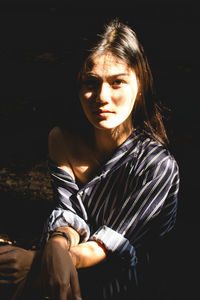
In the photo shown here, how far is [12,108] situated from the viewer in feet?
9.45

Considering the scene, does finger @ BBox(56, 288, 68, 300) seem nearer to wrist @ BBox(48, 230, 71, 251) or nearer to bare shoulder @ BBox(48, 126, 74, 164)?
wrist @ BBox(48, 230, 71, 251)

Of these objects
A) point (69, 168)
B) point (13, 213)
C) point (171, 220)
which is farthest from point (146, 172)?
point (13, 213)

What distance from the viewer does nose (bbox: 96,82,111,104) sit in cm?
127

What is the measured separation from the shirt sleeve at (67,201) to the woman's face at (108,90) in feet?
1.15

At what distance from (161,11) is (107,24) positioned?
937 mm

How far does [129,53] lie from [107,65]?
0.12 meters

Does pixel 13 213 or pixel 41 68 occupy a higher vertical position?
pixel 41 68

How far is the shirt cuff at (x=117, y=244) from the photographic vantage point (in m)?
1.27

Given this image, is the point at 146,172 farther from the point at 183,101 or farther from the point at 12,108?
the point at 12,108

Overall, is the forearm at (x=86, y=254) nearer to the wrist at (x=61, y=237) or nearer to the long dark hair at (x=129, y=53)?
the wrist at (x=61, y=237)

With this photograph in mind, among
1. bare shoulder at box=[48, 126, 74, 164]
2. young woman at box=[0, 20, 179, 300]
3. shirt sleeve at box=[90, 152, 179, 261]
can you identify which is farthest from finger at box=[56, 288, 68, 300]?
bare shoulder at box=[48, 126, 74, 164]

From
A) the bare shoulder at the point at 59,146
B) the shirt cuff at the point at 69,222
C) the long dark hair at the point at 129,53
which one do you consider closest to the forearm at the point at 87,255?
the shirt cuff at the point at 69,222

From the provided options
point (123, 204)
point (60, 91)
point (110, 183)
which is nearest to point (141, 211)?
point (123, 204)

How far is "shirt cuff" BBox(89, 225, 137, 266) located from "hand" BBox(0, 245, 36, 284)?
0.95 feet
